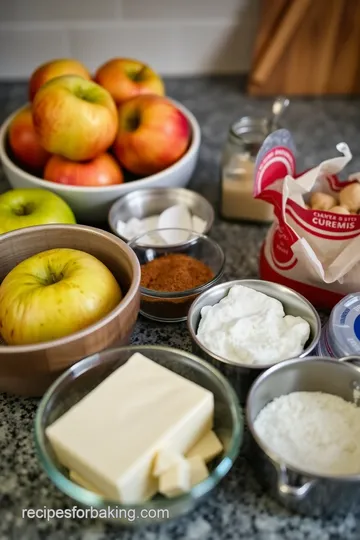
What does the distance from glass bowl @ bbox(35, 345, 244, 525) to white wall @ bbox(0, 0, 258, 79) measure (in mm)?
793

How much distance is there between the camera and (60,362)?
1.88 feet

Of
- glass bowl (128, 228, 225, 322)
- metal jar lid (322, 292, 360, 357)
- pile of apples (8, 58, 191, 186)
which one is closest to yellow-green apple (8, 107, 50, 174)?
pile of apples (8, 58, 191, 186)

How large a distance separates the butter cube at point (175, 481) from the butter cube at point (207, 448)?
42mm

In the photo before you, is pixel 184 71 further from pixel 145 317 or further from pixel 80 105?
pixel 145 317

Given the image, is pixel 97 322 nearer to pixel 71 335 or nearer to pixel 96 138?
pixel 71 335

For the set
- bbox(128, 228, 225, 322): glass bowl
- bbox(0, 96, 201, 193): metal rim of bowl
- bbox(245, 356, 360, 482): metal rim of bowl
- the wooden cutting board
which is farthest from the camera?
the wooden cutting board

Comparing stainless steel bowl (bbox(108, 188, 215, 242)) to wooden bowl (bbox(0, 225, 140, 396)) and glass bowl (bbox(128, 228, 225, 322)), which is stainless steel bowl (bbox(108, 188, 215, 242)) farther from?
wooden bowl (bbox(0, 225, 140, 396))

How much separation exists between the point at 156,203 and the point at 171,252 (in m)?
0.12

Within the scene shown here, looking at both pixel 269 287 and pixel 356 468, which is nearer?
pixel 356 468

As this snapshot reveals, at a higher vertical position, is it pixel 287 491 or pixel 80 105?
pixel 80 105

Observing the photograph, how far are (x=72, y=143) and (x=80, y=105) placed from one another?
5 centimetres

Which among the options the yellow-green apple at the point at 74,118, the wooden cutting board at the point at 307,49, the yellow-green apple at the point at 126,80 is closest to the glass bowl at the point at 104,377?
the yellow-green apple at the point at 74,118

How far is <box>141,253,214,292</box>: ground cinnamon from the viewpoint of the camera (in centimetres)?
73

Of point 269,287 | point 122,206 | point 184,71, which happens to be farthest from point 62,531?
point 184,71
